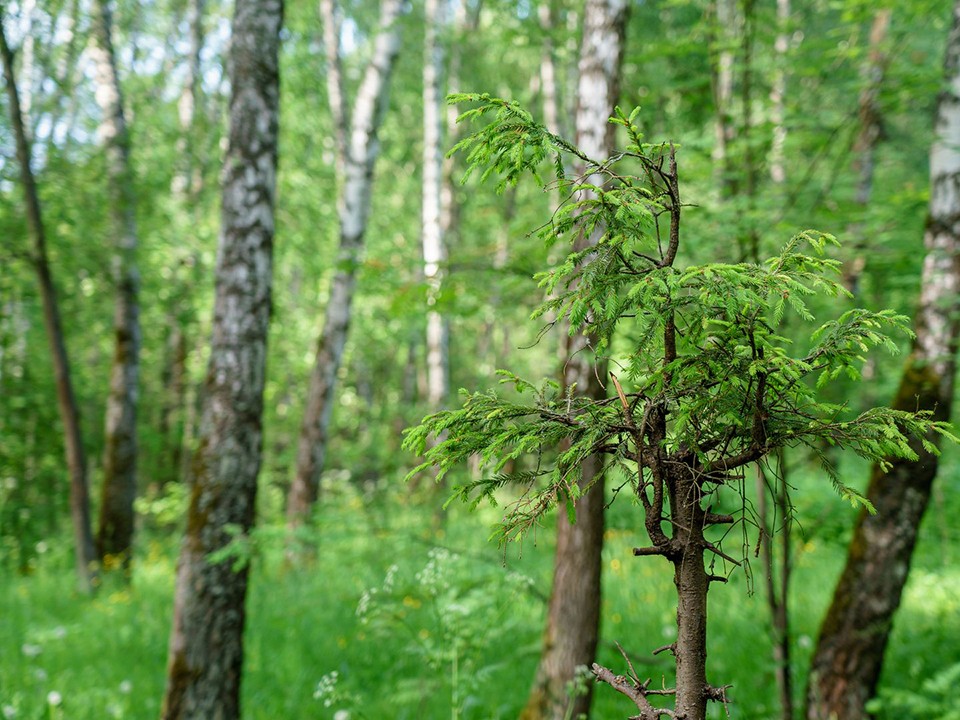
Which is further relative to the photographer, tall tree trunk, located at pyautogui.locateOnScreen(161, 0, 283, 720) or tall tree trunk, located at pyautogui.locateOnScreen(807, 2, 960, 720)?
tall tree trunk, located at pyautogui.locateOnScreen(807, 2, 960, 720)

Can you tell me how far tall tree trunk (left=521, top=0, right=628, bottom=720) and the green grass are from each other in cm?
22

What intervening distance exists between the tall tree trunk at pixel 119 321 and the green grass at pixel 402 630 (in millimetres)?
841

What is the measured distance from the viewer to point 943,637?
4590mm

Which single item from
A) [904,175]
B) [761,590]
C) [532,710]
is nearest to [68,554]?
[532,710]

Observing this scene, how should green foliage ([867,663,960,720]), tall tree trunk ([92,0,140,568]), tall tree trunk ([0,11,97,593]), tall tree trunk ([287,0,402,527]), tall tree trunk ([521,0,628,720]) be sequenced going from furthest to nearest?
tall tree trunk ([287,0,402,527]), tall tree trunk ([92,0,140,568]), tall tree trunk ([0,11,97,593]), tall tree trunk ([521,0,628,720]), green foliage ([867,663,960,720])

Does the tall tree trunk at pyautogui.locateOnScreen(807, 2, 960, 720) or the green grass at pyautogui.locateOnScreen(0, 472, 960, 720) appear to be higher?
the tall tree trunk at pyautogui.locateOnScreen(807, 2, 960, 720)

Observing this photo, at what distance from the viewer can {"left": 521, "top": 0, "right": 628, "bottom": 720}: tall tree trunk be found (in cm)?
333

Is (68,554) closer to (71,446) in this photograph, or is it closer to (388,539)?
(71,446)

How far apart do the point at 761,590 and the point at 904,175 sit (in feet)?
35.2

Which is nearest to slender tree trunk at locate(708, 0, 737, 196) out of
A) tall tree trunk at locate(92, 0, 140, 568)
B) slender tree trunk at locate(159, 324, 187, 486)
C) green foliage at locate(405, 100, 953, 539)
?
green foliage at locate(405, 100, 953, 539)

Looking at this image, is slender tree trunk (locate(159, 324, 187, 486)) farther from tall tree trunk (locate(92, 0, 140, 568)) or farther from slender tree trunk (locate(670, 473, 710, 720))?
slender tree trunk (locate(670, 473, 710, 720))

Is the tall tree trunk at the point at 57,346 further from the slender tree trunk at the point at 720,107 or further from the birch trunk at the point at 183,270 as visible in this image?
the slender tree trunk at the point at 720,107

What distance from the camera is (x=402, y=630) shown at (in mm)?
4750

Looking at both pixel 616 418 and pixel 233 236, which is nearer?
pixel 616 418
